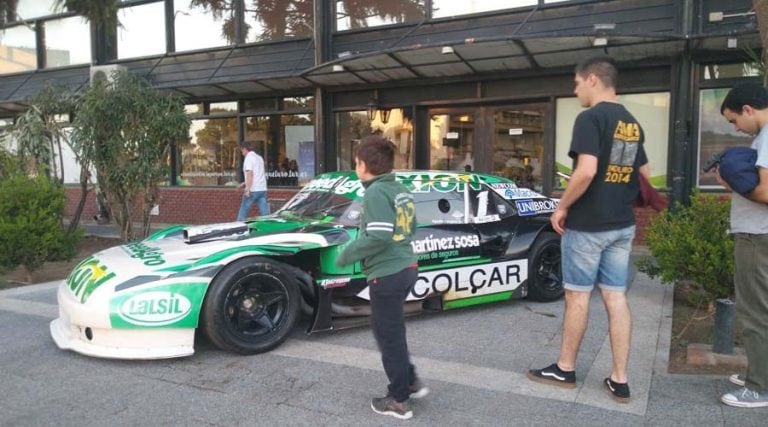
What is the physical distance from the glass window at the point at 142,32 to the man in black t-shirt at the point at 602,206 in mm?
13250

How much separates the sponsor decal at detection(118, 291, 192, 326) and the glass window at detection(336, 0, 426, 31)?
875cm

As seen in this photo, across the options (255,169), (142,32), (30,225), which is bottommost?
(30,225)

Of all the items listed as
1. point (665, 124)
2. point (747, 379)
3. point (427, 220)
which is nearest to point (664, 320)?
point (747, 379)

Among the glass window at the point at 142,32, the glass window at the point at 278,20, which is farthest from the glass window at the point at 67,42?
the glass window at the point at 278,20

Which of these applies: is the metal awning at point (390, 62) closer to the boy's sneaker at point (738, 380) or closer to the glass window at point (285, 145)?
the glass window at point (285, 145)

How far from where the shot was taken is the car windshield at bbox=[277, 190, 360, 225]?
5.13 meters

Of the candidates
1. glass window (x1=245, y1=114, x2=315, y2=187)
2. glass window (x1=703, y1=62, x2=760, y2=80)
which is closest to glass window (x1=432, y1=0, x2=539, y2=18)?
glass window (x1=703, y1=62, x2=760, y2=80)

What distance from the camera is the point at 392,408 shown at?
11.1 ft

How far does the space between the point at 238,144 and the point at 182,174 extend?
1.88 meters

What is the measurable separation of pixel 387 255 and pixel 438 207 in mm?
2265

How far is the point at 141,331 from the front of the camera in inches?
162

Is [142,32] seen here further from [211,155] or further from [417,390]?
[417,390]

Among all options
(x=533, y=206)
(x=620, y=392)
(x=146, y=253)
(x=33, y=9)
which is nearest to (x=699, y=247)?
(x=533, y=206)

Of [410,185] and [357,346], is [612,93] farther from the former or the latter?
[357,346]
